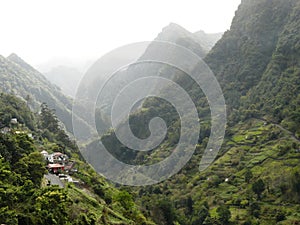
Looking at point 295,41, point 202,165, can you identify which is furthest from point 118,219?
point 295,41

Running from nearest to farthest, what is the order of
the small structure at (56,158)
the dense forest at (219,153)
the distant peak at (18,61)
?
the dense forest at (219,153) → the small structure at (56,158) → the distant peak at (18,61)

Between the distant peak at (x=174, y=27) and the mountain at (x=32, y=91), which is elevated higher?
the distant peak at (x=174, y=27)

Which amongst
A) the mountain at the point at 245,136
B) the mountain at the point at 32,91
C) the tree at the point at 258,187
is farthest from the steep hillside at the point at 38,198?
the mountain at the point at 32,91

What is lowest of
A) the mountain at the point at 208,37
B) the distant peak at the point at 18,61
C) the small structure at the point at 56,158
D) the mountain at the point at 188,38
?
the small structure at the point at 56,158

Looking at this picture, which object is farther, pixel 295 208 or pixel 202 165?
pixel 202 165

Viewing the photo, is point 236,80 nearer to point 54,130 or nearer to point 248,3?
point 248,3

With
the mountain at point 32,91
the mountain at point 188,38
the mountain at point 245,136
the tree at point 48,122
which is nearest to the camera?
the mountain at point 245,136

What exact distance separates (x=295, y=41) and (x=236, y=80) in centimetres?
1470

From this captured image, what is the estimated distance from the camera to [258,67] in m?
78.8

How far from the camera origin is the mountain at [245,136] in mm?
39531

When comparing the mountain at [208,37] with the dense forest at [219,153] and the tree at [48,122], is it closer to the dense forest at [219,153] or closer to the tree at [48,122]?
the dense forest at [219,153]

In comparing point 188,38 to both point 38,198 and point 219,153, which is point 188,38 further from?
point 38,198

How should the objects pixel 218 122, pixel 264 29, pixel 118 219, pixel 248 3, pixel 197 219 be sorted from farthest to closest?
pixel 248 3 < pixel 264 29 < pixel 218 122 < pixel 197 219 < pixel 118 219

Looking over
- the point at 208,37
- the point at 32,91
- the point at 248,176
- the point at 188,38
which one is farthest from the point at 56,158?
the point at 208,37
